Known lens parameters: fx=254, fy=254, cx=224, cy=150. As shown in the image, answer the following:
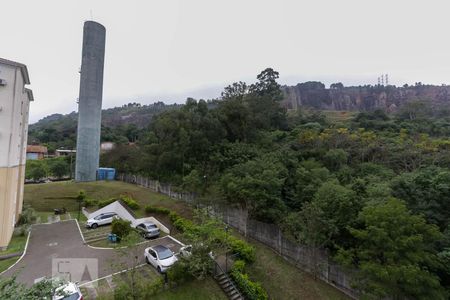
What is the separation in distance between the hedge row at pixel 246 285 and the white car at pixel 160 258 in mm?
3281

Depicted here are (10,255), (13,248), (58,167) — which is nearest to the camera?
(10,255)

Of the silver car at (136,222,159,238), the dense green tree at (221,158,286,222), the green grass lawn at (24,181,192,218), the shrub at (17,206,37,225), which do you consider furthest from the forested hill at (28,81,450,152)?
the dense green tree at (221,158,286,222)

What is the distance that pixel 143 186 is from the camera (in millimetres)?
31844

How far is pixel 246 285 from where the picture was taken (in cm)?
1294

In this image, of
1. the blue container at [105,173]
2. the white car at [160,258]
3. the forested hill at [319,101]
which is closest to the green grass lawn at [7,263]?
the white car at [160,258]

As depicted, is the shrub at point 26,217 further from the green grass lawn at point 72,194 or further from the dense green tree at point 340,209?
the dense green tree at point 340,209

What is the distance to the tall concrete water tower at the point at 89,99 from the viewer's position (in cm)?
3462

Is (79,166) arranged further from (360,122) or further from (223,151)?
(360,122)

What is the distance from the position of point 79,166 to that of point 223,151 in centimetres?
2139

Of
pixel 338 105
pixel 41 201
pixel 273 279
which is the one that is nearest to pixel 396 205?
pixel 273 279

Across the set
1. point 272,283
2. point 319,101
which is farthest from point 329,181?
point 319,101

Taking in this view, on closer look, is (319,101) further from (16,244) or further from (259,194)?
(16,244)

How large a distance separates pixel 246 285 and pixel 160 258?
4.80 metres

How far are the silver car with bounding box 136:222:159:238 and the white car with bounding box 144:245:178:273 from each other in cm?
357
